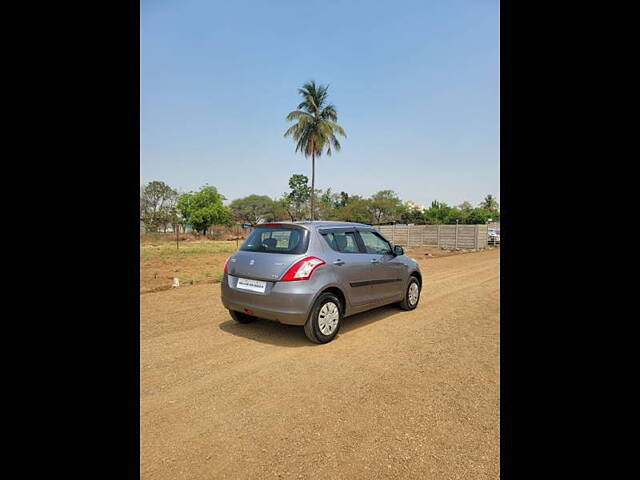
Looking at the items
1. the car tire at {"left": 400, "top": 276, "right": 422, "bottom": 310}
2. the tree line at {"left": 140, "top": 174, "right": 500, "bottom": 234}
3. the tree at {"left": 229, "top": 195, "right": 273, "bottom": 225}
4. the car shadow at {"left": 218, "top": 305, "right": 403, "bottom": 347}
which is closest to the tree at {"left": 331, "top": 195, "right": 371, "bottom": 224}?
the tree line at {"left": 140, "top": 174, "right": 500, "bottom": 234}

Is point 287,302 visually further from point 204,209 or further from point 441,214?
point 441,214

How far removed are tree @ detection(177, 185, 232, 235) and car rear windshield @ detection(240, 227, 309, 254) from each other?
146ft

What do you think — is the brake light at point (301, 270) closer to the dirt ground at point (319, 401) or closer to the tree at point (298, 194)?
the dirt ground at point (319, 401)

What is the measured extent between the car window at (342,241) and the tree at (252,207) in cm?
5948

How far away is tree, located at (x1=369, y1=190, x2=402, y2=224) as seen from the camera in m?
57.8

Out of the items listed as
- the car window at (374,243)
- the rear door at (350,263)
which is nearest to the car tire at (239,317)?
the rear door at (350,263)

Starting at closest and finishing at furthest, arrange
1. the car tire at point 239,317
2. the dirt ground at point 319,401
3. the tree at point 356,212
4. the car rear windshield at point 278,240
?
the dirt ground at point 319,401 < the car rear windshield at point 278,240 < the car tire at point 239,317 < the tree at point 356,212

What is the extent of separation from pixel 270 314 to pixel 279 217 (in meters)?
52.6

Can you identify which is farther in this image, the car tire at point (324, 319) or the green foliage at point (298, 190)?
the green foliage at point (298, 190)

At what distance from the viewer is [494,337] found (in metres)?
4.84

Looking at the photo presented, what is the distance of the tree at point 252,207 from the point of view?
65.3 metres
